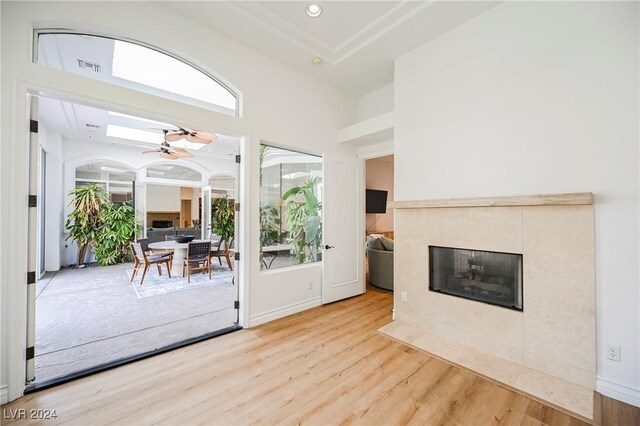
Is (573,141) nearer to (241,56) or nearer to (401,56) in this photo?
(401,56)

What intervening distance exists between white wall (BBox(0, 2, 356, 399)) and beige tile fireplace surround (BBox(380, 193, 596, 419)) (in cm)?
186

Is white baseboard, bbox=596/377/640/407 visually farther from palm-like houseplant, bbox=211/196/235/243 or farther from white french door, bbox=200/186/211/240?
white french door, bbox=200/186/211/240

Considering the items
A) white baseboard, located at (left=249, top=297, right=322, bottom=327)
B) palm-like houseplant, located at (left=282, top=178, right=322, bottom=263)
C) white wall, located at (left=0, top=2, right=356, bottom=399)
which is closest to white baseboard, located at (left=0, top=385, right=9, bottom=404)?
white wall, located at (left=0, top=2, right=356, bottom=399)

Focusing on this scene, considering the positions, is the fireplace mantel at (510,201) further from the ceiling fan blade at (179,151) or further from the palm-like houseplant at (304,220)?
the ceiling fan blade at (179,151)

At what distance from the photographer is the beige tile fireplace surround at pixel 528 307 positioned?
6.83 feet

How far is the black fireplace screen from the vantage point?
2520 millimetres

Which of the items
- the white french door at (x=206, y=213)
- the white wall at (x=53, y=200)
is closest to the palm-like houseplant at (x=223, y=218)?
the white french door at (x=206, y=213)

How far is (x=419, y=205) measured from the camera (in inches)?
123

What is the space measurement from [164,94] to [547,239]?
13.5ft

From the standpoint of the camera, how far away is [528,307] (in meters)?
2.37

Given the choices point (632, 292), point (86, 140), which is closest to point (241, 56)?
point (632, 292)

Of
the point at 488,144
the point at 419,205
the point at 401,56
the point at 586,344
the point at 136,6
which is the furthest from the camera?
the point at 401,56

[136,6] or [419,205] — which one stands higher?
[136,6]

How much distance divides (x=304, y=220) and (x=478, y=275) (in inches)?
95.0
